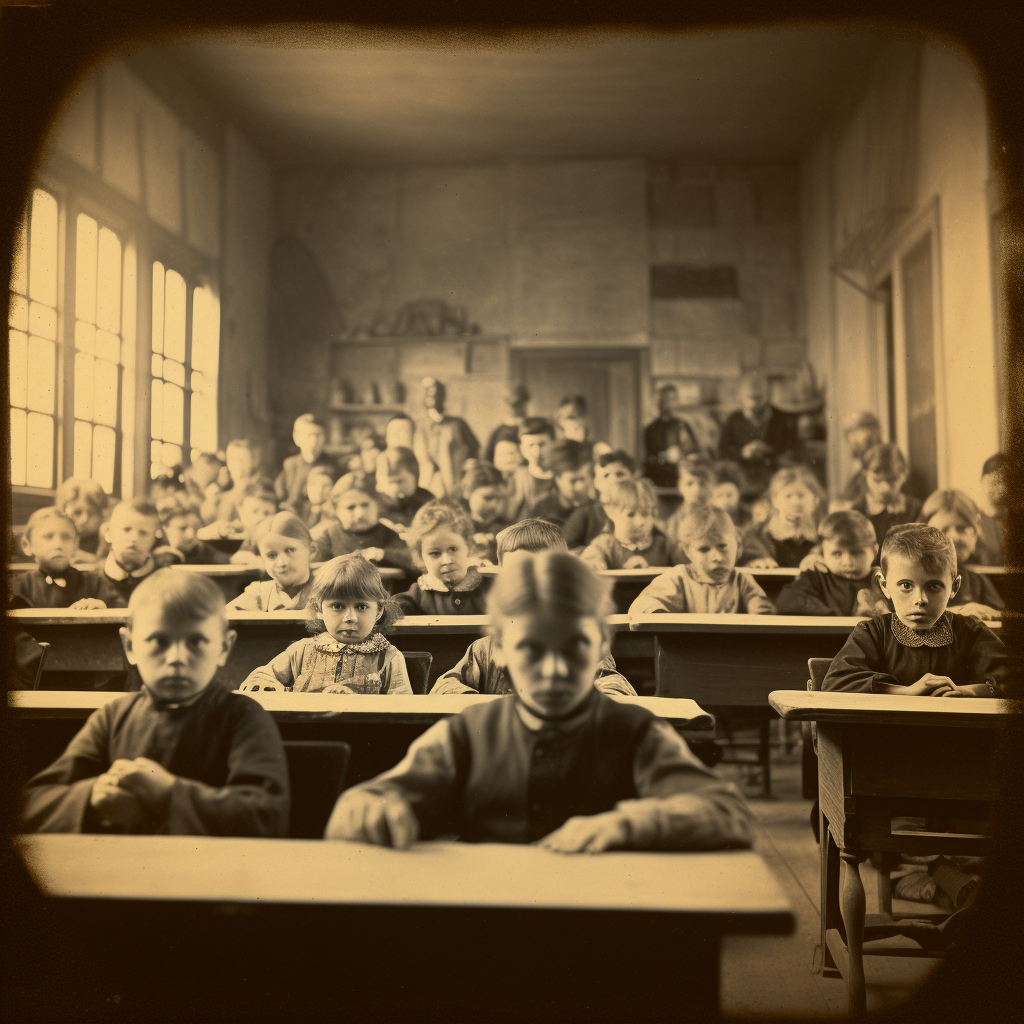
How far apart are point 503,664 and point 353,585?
1.54 ft

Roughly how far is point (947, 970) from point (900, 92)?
5.75 ft

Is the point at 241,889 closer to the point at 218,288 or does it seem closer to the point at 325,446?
the point at 325,446

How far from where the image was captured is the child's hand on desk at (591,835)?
4.41 feet

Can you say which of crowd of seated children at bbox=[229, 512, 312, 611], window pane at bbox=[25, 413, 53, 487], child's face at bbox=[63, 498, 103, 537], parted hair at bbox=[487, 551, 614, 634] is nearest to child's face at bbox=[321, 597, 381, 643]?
crowd of seated children at bbox=[229, 512, 312, 611]

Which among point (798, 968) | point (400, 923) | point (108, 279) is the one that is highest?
point (108, 279)

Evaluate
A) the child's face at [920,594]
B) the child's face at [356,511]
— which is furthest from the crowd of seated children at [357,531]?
the child's face at [920,594]

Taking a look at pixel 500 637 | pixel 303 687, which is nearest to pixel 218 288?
pixel 303 687

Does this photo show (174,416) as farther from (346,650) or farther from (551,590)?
(551,590)

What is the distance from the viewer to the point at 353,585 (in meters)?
1.90

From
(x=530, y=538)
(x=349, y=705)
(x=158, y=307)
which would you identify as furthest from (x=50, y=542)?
(x=530, y=538)

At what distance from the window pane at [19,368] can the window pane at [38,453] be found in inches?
1.6

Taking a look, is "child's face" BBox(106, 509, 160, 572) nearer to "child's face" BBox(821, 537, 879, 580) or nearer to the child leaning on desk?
the child leaning on desk

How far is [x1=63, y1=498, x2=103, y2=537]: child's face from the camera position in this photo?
189 cm

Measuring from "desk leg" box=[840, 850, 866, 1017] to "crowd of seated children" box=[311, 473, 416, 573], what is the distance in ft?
4.07
